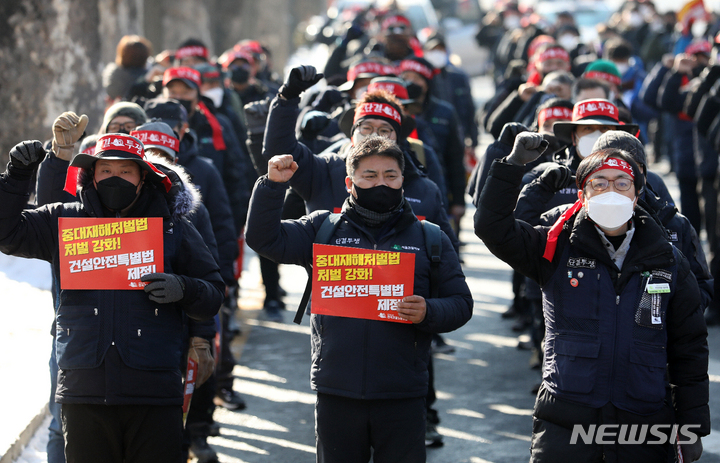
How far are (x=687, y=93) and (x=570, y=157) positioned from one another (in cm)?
499

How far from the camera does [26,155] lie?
156 inches

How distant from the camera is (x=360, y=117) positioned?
5.47 metres

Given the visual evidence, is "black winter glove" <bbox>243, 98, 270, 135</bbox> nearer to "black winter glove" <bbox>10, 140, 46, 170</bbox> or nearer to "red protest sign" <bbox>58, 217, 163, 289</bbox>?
"red protest sign" <bbox>58, 217, 163, 289</bbox>

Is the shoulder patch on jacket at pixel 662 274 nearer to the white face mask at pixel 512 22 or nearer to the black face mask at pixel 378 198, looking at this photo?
the black face mask at pixel 378 198

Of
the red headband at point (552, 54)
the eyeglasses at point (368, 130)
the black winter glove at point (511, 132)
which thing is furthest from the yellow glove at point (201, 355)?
the red headband at point (552, 54)

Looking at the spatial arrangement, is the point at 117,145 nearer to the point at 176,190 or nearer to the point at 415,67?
the point at 176,190

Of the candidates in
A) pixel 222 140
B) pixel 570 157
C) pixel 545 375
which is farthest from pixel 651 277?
pixel 222 140

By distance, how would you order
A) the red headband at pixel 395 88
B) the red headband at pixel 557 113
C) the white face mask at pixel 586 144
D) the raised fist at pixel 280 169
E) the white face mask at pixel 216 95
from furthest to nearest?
→ 1. the white face mask at pixel 216 95
2. the red headband at pixel 395 88
3. the red headband at pixel 557 113
4. the white face mask at pixel 586 144
5. the raised fist at pixel 280 169

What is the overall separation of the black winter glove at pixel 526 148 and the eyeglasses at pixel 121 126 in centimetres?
270

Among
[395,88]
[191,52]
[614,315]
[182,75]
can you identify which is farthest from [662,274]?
[191,52]

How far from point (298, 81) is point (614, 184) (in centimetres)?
190

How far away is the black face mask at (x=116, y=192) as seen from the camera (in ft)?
13.5

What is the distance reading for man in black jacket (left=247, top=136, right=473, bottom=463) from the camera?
4.08 m

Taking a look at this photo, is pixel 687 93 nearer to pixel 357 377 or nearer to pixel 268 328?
pixel 268 328
